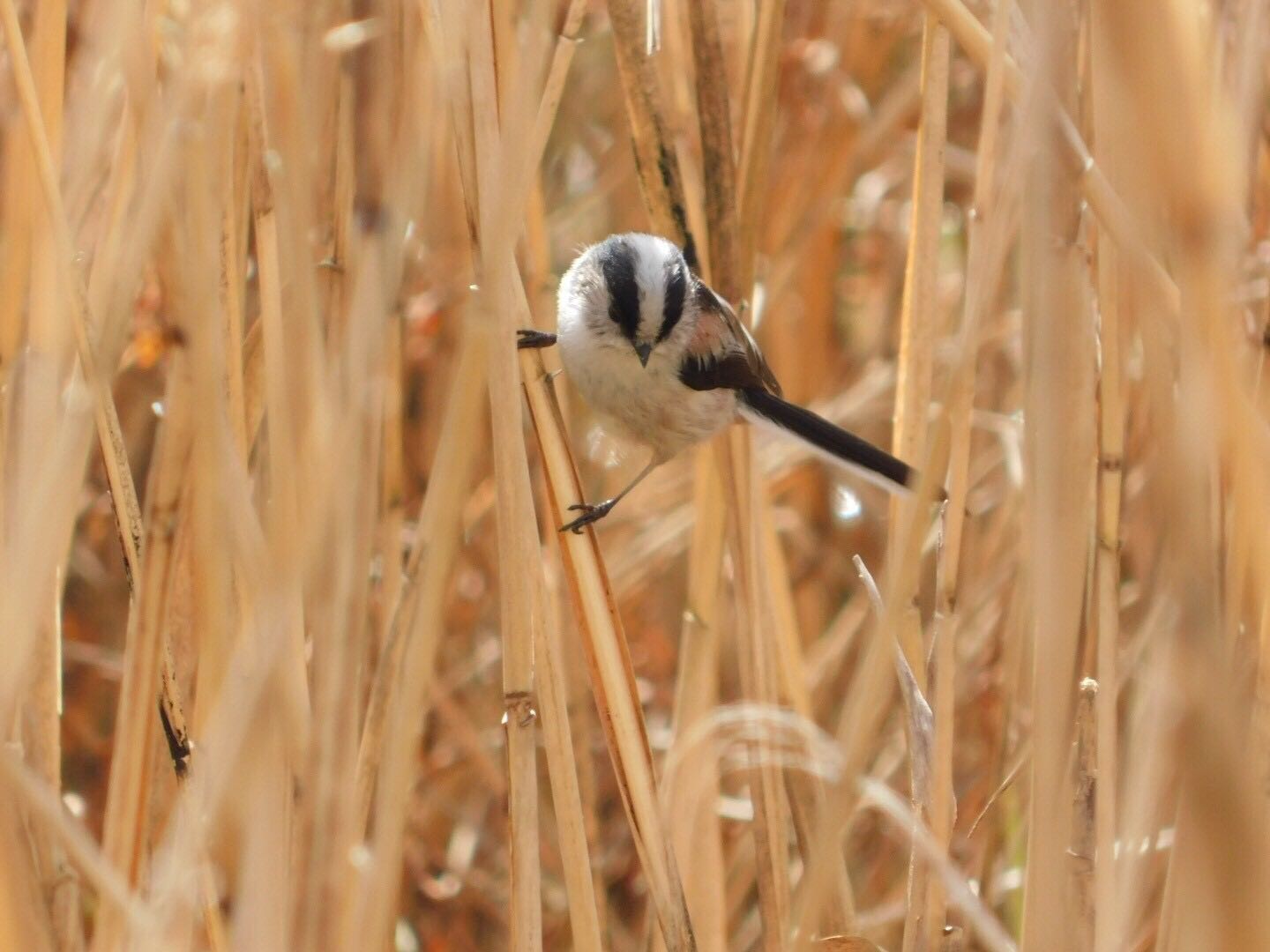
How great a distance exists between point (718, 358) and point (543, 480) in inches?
27.5

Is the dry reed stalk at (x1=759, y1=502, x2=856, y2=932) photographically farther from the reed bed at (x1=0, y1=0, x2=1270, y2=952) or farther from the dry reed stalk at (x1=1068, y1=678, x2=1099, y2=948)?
the dry reed stalk at (x1=1068, y1=678, x2=1099, y2=948)

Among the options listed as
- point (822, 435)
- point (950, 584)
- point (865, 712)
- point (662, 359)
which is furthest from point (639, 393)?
point (865, 712)

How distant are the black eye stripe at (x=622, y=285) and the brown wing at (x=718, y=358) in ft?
0.40

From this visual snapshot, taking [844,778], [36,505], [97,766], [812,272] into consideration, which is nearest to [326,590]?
[36,505]

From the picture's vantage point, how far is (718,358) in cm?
198

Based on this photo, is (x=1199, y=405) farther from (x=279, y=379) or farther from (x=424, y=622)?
(x=279, y=379)

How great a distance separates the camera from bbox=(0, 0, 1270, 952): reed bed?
714 millimetres

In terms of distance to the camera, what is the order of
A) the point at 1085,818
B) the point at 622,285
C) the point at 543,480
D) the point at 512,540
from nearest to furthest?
1. the point at 512,540
2. the point at 1085,818
3. the point at 543,480
4. the point at 622,285

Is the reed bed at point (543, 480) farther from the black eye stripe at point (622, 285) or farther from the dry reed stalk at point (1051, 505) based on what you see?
the black eye stripe at point (622, 285)

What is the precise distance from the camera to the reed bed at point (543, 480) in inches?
28.1

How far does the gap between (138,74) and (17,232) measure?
12.8 inches

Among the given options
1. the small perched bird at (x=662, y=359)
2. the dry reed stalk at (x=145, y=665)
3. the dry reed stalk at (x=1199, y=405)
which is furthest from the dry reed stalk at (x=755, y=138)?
the dry reed stalk at (x=1199, y=405)

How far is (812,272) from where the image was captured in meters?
2.56

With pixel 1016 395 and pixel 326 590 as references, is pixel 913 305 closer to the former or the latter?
pixel 326 590
